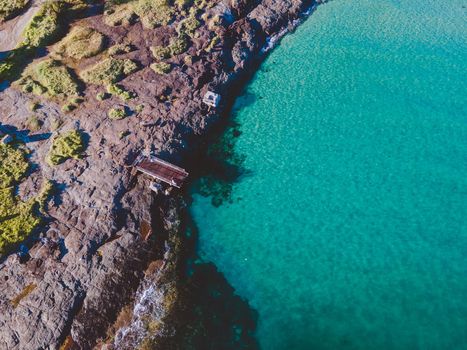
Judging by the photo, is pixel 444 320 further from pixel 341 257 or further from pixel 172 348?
pixel 172 348

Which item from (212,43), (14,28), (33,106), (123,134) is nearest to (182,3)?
(212,43)

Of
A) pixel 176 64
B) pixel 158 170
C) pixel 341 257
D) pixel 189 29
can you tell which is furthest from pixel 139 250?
pixel 189 29

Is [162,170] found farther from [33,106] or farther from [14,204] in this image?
[33,106]

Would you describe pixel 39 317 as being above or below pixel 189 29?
below

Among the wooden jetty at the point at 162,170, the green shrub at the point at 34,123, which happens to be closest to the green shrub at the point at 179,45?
the wooden jetty at the point at 162,170

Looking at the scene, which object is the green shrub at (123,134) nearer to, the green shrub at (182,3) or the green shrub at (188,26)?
the green shrub at (188,26)

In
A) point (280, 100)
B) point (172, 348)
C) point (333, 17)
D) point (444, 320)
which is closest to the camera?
point (172, 348)
